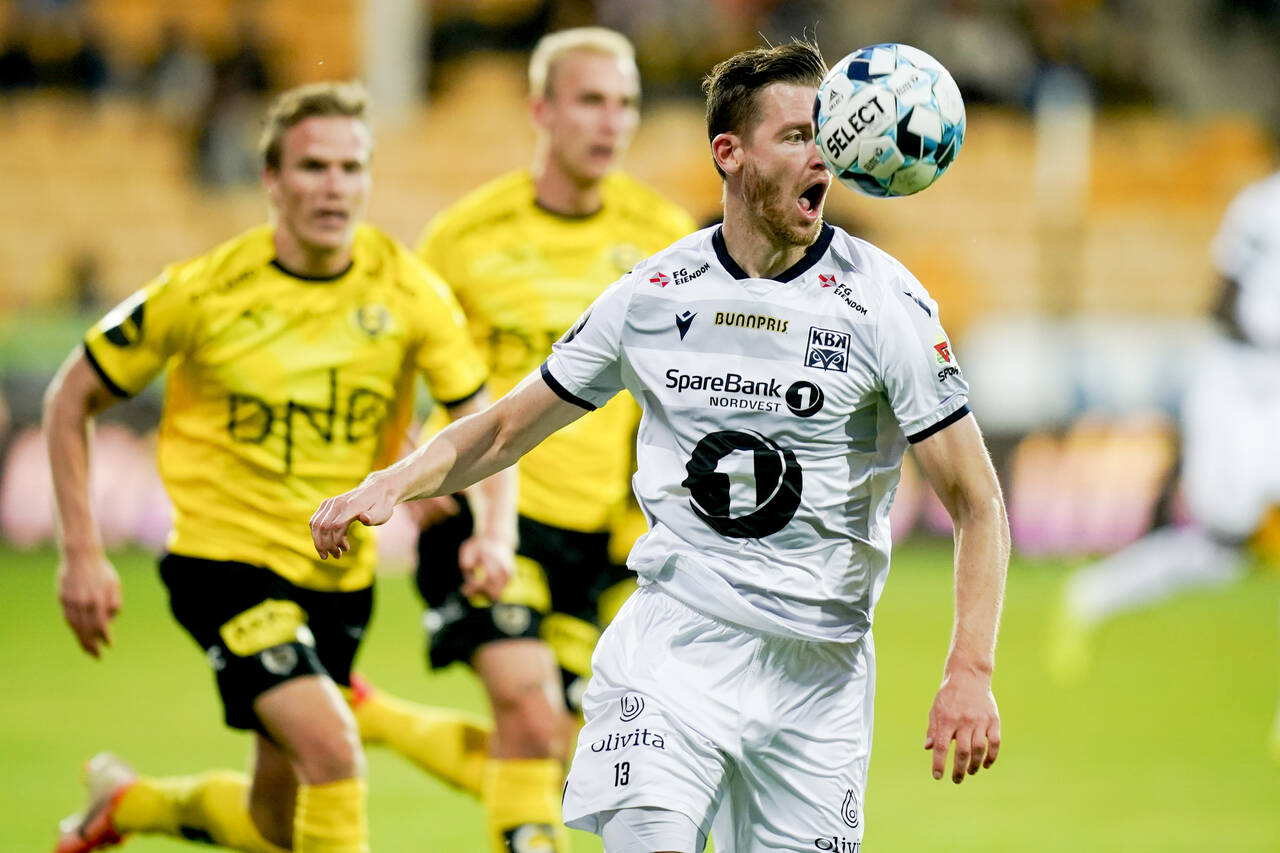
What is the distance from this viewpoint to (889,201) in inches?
722

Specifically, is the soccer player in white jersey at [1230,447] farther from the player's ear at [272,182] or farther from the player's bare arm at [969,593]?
the player's bare arm at [969,593]

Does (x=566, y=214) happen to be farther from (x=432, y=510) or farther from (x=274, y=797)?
(x=274, y=797)

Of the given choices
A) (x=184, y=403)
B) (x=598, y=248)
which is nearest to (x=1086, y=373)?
(x=598, y=248)

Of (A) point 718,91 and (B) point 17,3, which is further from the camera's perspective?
(B) point 17,3

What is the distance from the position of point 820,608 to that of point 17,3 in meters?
15.7

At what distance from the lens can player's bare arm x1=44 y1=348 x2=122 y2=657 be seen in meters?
5.29

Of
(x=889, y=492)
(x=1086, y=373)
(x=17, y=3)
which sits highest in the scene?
(x=17, y=3)

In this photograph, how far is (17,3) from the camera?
698 inches

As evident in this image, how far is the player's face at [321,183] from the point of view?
5.46m

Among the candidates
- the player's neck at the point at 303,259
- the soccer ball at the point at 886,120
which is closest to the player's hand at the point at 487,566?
the player's neck at the point at 303,259

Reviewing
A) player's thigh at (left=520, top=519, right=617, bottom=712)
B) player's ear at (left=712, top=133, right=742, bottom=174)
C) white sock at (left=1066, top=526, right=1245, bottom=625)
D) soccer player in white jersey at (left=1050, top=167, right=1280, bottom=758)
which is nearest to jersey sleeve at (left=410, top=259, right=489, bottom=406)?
player's thigh at (left=520, top=519, right=617, bottom=712)

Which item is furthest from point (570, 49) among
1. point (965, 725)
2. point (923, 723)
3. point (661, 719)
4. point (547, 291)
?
point (923, 723)

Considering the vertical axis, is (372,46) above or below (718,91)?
above

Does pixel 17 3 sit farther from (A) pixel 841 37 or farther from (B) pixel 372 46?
(A) pixel 841 37
